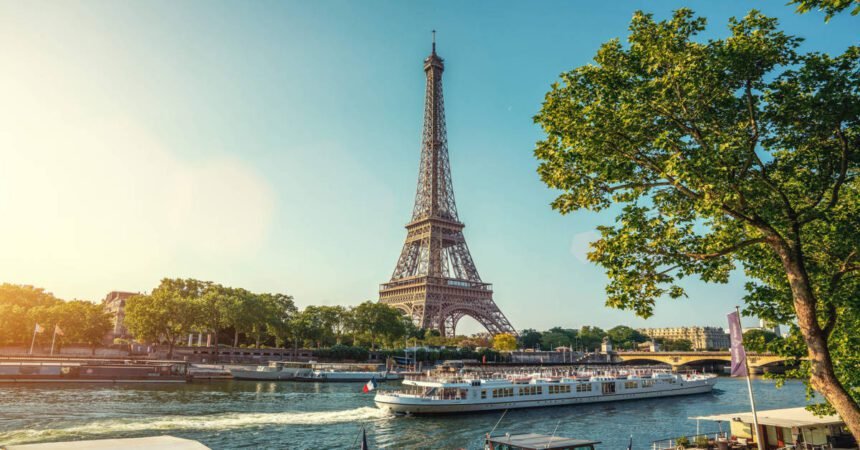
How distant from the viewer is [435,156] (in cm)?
13075

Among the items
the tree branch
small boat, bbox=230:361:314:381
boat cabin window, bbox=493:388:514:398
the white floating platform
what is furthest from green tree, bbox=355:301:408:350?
the tree branch

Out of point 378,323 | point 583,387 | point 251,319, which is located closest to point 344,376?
point 251,319

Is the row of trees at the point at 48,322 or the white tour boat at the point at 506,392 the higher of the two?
the row of trees at the point at 48,322

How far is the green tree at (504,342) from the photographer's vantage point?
122062 mm

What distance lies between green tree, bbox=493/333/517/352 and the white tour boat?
55618 mm

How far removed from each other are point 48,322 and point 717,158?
104519 millimetres

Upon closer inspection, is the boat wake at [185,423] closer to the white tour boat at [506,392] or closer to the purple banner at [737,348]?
the white tour boat at [506,392]

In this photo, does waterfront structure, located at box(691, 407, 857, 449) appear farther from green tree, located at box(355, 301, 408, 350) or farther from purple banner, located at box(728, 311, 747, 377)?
green tree, located at box(355, 301, 408, 350)

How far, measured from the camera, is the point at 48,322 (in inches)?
3452

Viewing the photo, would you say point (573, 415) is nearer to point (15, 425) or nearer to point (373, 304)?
point (15, 425)

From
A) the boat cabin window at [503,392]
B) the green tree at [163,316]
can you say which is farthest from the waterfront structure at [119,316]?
the boat cabin window at [503,392]

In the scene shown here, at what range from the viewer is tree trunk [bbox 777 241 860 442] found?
11297mm

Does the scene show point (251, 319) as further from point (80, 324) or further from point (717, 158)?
point (717, 158)

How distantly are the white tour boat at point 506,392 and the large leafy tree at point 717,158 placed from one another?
116ft
